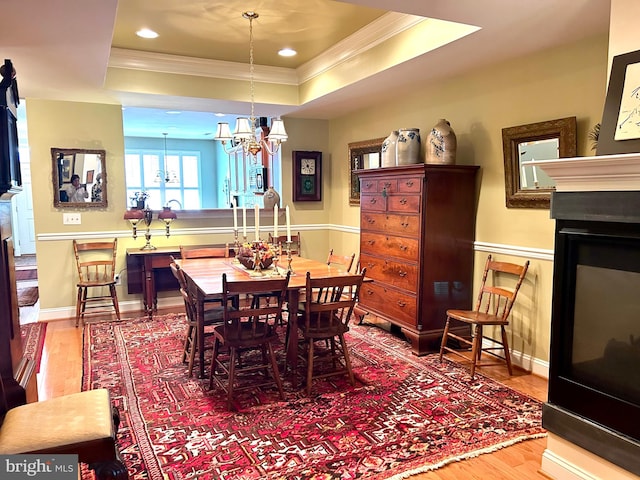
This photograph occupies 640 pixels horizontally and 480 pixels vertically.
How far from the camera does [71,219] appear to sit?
16.1 ft

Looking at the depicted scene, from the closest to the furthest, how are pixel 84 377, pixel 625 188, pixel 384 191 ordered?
pixel 625 188 → pixel 84 377 → pixel 384 191

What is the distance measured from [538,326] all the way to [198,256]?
9.89 ft

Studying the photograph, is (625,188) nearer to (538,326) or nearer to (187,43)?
(538,326)

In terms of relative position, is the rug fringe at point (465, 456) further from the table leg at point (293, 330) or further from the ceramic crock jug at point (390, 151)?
the ceramic crock jug at point (390, 151)

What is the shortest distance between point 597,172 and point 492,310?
6.89ft

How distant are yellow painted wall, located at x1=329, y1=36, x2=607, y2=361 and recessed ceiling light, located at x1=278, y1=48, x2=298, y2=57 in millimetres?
1121

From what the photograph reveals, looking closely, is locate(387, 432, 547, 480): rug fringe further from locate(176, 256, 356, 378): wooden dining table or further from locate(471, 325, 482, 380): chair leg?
locate(176, 256, 356, 378): wooden dining table

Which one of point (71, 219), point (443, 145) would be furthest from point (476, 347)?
point (71, 219)

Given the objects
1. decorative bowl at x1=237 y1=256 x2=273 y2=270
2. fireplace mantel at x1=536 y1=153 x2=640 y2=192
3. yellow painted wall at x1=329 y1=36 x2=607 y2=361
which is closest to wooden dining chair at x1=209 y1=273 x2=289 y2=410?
decorative bowl at x1=237 y1=256 x2=273 y2=270

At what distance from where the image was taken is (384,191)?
4.07 metres

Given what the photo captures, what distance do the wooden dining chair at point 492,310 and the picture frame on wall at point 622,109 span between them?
1.38 meters

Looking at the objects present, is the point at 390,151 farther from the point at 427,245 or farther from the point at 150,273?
the point at 150,273

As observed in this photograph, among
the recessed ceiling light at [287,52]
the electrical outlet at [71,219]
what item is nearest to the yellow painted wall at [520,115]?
the recessed ceiling light at [287,52]

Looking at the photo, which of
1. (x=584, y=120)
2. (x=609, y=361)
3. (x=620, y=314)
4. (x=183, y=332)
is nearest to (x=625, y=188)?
(x=620, y=314)
